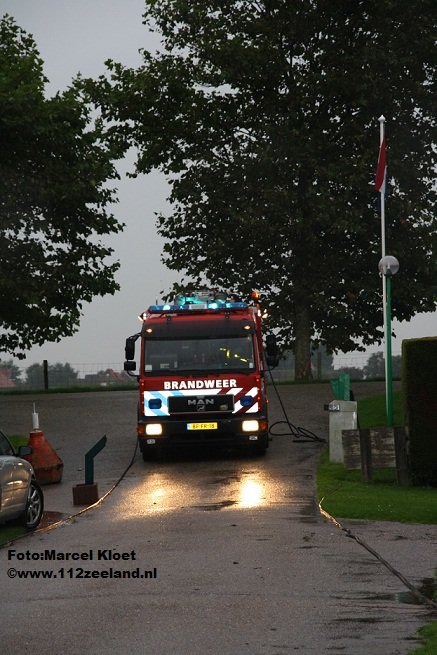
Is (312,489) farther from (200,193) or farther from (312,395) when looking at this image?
(200,193)

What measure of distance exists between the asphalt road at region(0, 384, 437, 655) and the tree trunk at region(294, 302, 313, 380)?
24588mm

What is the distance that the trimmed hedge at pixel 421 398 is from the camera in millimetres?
18469

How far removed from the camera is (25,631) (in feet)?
29.7

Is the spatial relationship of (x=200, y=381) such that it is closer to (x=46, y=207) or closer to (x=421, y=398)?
(x=421, y=398)

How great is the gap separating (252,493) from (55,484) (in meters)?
4.59

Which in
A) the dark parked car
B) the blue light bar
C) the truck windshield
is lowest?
the dark parked car

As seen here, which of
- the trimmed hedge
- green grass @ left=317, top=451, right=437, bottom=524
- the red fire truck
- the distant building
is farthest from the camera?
the distant building

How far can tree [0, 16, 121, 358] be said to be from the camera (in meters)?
43.8

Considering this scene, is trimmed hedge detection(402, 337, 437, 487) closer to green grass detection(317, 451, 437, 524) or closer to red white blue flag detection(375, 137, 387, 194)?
green grass detection(317, 451, 437, 524)

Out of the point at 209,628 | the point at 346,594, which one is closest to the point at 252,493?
the point at 346,594

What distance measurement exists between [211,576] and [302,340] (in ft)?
114

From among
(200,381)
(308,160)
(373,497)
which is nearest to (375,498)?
(373,497)

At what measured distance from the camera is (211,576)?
37.0ft

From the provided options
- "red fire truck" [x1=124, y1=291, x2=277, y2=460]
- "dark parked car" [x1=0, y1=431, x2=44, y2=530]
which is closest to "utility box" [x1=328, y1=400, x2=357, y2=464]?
"red fire truck" [x1=124, y1=291, x2=277, y2=460]
